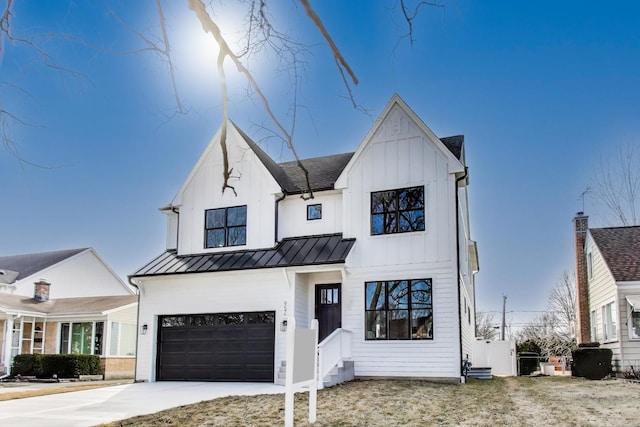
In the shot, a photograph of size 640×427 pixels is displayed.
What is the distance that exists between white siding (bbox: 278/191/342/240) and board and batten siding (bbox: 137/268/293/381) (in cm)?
180

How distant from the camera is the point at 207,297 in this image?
18297 mm

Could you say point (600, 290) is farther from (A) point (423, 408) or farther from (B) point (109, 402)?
(B) point (109, 402)

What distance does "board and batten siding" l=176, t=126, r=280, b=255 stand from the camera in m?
18.7

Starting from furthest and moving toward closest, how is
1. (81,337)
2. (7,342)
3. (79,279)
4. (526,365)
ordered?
(79,279)
(81,337)
(526,365)
(7,342)

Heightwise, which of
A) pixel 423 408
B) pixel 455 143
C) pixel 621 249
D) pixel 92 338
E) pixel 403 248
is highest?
pixel 455 143

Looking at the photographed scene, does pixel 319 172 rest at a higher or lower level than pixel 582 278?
higher

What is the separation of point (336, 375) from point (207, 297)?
5.17 metres

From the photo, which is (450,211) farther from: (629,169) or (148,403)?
(629,169)

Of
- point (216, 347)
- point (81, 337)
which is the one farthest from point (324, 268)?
point (81, 337)

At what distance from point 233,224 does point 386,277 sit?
5.41m

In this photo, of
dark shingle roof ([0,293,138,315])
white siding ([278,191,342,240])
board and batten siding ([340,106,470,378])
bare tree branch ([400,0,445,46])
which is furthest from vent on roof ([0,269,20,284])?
bare tree branch ([400,0,445,46])

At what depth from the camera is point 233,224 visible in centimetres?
1925

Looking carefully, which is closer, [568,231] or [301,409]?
[301,409]

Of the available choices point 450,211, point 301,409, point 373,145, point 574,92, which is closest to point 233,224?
point 373,145
